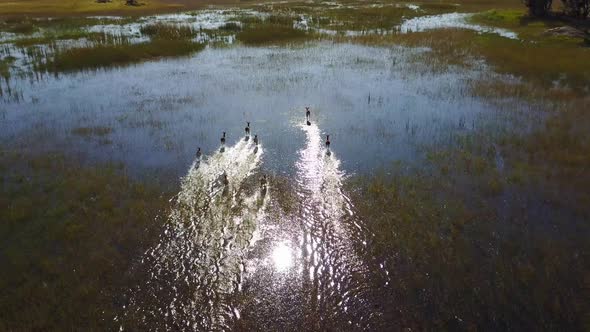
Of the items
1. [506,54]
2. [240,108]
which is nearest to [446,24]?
[506,54]

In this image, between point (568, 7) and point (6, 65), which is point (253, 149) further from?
point (568, 7)

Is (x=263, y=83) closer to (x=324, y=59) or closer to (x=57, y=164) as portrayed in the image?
(x=324, y=59)

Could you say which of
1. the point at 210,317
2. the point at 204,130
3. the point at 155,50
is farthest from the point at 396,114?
the point at 155,50

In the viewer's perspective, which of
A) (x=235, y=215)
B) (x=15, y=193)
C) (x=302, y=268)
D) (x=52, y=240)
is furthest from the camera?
(x=15, y=193)

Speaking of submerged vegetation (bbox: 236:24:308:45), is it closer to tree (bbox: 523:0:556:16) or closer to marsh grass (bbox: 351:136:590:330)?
tree (bbox: 523:0:556:16)

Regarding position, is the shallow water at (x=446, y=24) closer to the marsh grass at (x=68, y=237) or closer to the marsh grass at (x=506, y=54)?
the marsh grass at (x=506, y=54)

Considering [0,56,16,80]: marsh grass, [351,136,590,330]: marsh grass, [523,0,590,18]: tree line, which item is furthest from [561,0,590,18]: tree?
[0,56,16,80]: marsh grass
